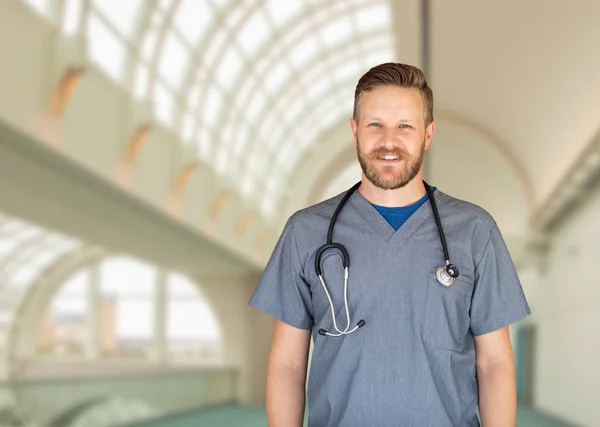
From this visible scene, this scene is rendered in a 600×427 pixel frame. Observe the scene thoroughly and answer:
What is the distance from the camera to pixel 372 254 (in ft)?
9.48

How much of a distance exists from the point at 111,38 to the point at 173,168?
563cm

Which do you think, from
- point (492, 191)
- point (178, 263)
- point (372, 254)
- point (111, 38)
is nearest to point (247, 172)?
point (178, 263)

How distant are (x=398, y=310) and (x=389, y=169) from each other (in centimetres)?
47

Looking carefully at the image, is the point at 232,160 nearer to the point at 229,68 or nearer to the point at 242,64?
the point at 242,64

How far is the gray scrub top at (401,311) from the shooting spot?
2.75 meters

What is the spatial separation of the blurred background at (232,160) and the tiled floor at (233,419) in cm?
16

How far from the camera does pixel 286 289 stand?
2979mm

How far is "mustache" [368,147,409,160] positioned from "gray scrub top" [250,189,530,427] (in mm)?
275

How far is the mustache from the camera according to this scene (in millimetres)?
2773

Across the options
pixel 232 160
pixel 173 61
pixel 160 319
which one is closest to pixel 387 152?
pixel 173 61

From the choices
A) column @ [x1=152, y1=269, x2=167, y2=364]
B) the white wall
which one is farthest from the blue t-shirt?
column @ [x1=152, y1=269, x2=167, y2=364]

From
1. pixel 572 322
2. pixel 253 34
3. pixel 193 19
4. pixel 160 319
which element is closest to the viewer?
pixel 572 322

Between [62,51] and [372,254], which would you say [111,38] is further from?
[372,254]

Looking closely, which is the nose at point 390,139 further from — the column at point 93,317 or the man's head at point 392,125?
the column at point 93,317
